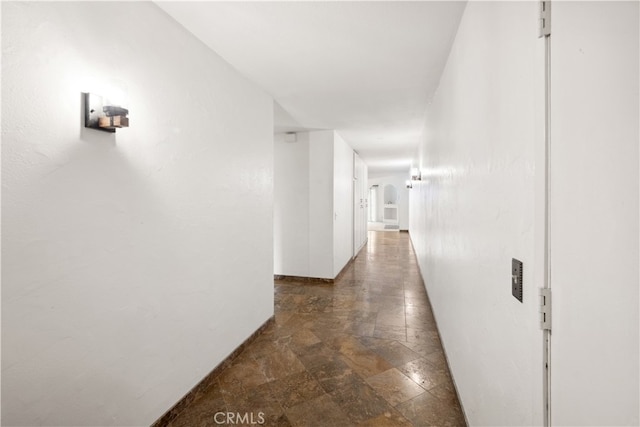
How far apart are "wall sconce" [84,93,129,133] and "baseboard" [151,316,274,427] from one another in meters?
1.75

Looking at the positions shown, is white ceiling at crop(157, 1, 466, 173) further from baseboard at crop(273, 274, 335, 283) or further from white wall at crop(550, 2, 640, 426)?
baseboard at crop(273, 274, 335, 283)

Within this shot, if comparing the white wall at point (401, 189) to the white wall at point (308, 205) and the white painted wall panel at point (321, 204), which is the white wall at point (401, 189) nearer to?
the white wall at point (308, 205)

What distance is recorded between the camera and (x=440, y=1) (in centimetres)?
170

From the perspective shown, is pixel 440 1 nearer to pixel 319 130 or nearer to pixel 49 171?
pixel 49 171

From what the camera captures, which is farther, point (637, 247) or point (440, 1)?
point (440, 1)

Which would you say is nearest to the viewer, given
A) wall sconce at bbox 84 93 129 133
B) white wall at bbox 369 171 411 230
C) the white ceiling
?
wall sconce at bbox 84 93 129 133

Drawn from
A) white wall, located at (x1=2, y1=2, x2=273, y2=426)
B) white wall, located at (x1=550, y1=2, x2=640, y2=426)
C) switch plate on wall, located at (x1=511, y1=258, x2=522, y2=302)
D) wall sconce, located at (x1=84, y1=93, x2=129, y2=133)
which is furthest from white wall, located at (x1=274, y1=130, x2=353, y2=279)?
white wall, located at (x1=550, y1=2, x2=640, y2=426)

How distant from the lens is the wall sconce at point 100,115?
52.3 inches

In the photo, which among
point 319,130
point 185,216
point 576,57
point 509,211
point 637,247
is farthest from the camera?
point 319,130

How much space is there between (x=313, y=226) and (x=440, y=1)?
12.3 ft

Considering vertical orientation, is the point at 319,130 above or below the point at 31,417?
above

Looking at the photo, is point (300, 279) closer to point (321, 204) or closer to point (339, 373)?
point (321, 204)

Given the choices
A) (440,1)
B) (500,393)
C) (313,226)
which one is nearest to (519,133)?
(500,393)

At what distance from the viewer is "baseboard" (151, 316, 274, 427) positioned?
5.96ft
